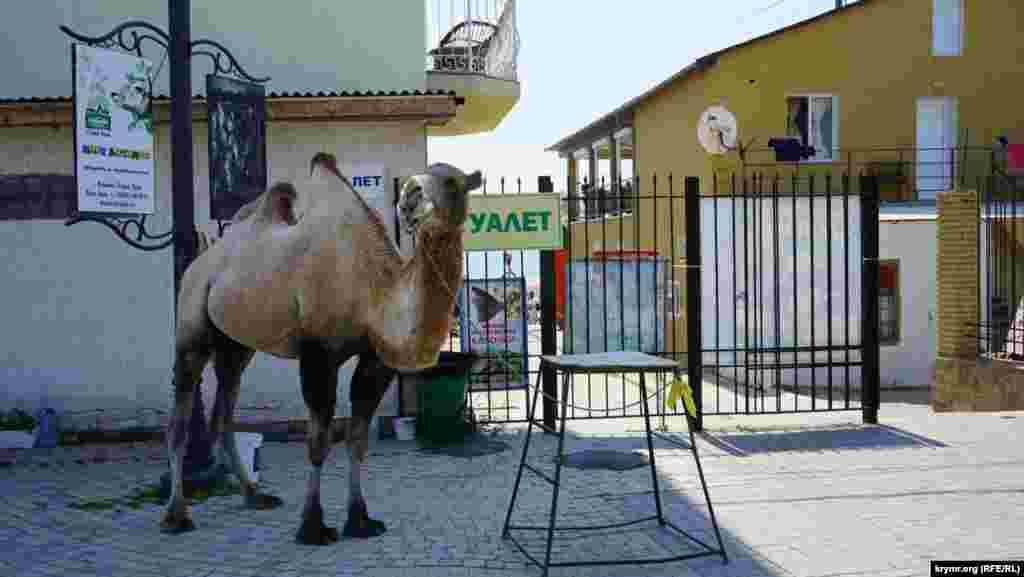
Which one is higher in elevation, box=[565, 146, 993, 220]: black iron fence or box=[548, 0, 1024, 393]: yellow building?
box=[548, 0, 1024, 393]: yellow building

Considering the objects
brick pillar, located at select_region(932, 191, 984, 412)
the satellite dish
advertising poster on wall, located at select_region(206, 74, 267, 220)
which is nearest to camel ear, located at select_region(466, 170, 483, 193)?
advertising poster on wall, located at select_region(206, 74, 267, 220)

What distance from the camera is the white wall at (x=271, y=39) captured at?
11.8m

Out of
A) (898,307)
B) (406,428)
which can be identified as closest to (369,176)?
(406,428)

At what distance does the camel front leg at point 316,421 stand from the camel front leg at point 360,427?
16 cm

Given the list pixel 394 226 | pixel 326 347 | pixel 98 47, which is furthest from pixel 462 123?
pixel 326 347

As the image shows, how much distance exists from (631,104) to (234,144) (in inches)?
684

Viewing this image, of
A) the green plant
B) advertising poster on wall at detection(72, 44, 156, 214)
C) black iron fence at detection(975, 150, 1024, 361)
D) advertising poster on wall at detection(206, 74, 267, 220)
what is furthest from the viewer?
black iron fence at detection(975, 150, 1024, 361)

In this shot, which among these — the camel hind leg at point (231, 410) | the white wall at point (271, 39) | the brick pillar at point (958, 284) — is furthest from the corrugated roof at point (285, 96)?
the brick pillar at point (958, 284)

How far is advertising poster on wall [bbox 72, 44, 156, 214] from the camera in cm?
835

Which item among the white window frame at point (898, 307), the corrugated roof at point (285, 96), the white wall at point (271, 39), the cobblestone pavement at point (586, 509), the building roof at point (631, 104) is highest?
the building roof at point (631, 104)

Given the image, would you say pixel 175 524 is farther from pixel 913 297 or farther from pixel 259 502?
pixel 913 297

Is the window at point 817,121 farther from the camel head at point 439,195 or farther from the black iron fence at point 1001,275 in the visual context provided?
the camel head at point 439,195

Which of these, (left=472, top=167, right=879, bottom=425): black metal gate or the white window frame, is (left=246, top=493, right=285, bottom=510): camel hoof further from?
the white window frame

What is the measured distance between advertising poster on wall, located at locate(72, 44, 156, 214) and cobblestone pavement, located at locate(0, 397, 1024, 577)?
98.5 inches
